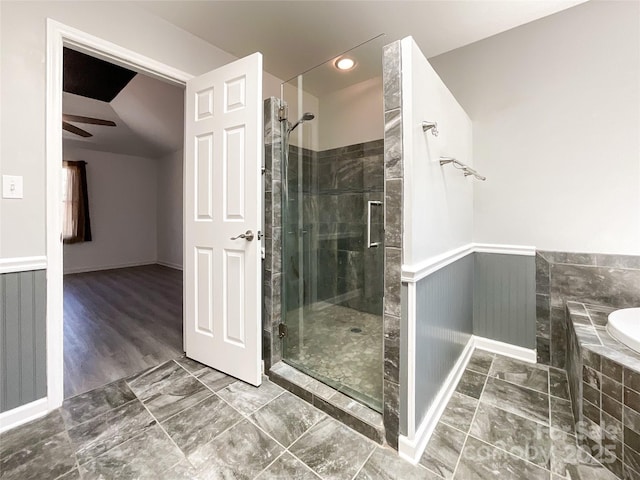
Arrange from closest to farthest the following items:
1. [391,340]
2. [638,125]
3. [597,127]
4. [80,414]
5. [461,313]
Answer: [391,340] < [80,414] < [638,125] < [597,127] < [461,313]

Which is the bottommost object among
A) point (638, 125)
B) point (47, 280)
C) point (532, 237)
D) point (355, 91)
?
point (47, 280)

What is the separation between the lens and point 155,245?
249 inches

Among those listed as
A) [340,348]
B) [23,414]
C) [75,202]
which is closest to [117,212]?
[75,202]

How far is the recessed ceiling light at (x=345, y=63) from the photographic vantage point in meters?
2.05

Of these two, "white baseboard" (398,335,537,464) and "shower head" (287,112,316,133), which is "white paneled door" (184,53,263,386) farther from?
"white baseboard" (398,335,537,464)

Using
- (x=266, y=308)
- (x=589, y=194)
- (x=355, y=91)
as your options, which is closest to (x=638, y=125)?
(x=589, y=194)

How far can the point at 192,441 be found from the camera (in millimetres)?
1300

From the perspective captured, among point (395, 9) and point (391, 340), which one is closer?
point (391, 340)

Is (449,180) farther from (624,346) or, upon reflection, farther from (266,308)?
(266,308)

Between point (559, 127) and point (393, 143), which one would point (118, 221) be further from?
point (559, 127)

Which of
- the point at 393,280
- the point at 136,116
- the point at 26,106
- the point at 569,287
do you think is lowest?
the point at 569,287

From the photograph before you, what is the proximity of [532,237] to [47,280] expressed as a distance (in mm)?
3123

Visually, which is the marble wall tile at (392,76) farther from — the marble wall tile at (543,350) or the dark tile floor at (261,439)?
the marble wall tile at (543,350)

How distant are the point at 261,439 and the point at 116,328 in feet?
6.73
